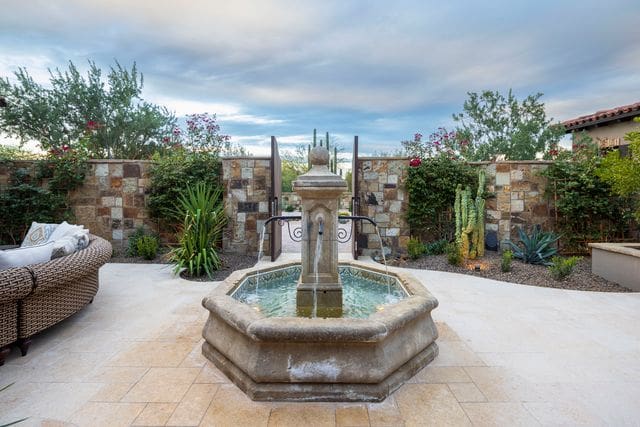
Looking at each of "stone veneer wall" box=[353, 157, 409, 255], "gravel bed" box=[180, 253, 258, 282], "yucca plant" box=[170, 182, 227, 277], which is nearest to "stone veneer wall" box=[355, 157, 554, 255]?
"stone veneer wall" box=[353, 157, 409, 255]

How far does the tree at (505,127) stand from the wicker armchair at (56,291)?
8.32 metres

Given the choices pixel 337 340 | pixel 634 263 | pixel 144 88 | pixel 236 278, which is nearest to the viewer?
pixel 337 340

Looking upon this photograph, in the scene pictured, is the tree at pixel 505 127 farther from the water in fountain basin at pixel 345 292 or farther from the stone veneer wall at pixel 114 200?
the stone veneer wall at pixel 114 200

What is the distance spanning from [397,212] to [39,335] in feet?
15.6

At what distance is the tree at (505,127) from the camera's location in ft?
29.4

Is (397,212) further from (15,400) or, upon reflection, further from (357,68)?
(15,400)

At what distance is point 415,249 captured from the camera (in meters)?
5.40

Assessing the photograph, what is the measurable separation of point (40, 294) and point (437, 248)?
4.98 meters

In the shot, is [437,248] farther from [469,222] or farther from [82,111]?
[82,111]

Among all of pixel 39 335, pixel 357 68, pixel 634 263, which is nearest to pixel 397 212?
pixel 357 68

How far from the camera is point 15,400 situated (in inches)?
69.5

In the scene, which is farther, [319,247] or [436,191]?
[436,191]

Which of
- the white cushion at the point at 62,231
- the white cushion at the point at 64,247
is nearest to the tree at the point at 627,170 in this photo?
the white cushion at the point at 64,247

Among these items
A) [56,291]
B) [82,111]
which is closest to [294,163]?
[82,111]
